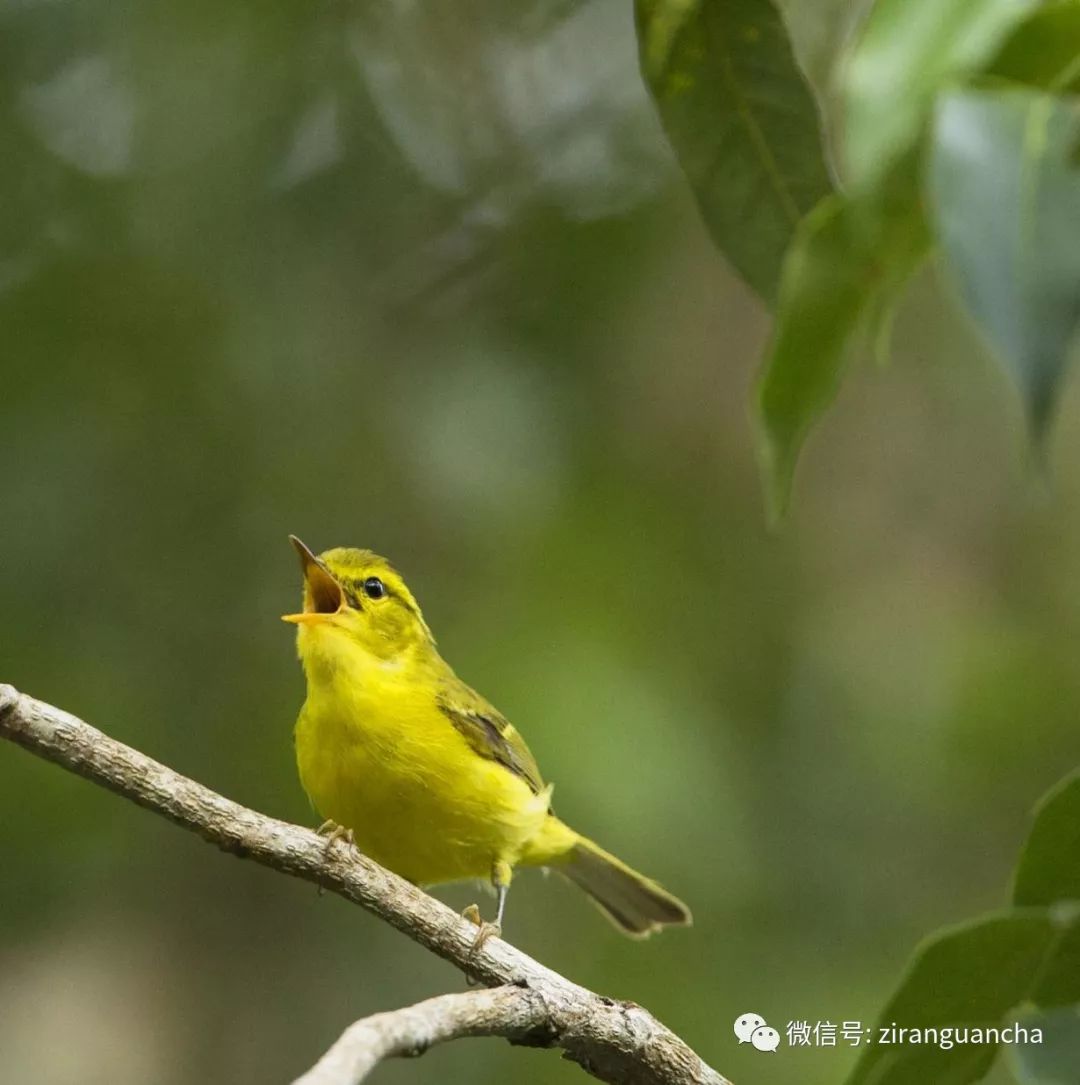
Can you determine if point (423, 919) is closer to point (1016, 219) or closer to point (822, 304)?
point (822, 304)

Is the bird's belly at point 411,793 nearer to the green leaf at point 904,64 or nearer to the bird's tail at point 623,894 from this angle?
the bird's tail at point 623,894

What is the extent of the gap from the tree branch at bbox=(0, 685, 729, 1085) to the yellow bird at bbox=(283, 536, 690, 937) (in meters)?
1.00

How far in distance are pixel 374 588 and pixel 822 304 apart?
3212 mm

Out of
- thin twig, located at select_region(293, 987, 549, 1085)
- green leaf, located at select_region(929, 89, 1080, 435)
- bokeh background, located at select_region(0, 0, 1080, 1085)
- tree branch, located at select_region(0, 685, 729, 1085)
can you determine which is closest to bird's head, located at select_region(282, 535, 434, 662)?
bokeh background, located at select_region(0, 0, 1080, 1085)

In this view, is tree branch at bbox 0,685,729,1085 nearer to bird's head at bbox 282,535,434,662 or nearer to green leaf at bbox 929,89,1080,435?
green leaf at bbox 929,89,1080,435

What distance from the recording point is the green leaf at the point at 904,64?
1438 millimetres

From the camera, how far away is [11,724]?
7.77 feet

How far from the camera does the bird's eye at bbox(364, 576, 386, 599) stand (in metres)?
4.59

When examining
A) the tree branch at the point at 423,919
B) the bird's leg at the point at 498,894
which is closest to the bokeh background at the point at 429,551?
the bird's leg at the point at 498,894

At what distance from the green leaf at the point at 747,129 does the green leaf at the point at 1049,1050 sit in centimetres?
106

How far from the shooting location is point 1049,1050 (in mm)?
1756

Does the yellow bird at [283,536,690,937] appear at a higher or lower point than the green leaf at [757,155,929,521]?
higher

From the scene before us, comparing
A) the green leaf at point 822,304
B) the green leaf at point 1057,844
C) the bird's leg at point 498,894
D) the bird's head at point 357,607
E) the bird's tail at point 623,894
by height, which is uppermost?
the bird's head at point 357,607

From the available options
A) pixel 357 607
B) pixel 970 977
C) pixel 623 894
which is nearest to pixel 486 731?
pixel 357 607
